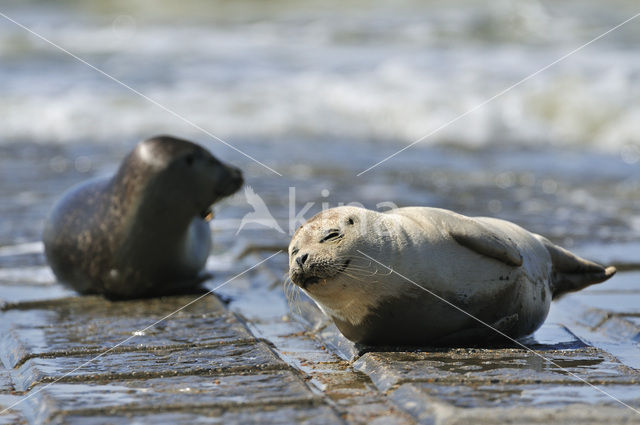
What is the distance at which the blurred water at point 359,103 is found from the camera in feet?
32.6

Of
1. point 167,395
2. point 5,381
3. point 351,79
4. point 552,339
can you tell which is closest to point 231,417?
point 167,395

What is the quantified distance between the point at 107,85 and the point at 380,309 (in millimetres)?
15332

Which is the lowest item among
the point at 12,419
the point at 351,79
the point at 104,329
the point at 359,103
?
the point at 359,103

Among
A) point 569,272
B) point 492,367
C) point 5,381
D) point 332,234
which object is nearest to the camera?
point 492,367

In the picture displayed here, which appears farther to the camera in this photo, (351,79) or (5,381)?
(351,79)

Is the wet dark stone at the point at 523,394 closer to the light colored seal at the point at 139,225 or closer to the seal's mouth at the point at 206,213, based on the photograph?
the light colored seal at the point at 139,225

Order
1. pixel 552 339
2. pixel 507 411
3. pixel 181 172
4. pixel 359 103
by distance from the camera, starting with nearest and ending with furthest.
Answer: pixel 507 411 → pixel 552 339 → pixel 181 172 → pixel 359 103

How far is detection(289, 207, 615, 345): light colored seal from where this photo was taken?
4004 mm

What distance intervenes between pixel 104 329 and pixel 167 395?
1.47 meters

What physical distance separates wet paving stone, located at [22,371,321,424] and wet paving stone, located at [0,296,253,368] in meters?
0.71

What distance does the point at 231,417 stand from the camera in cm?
314

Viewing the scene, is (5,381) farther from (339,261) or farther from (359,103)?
(359,103)

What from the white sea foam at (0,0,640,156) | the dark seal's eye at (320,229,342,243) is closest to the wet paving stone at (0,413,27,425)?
the dark seal's eye at (320,229,342,243)

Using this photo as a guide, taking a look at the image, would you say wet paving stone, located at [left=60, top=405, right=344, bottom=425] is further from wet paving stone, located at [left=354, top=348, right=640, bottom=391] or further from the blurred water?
the blurred water
